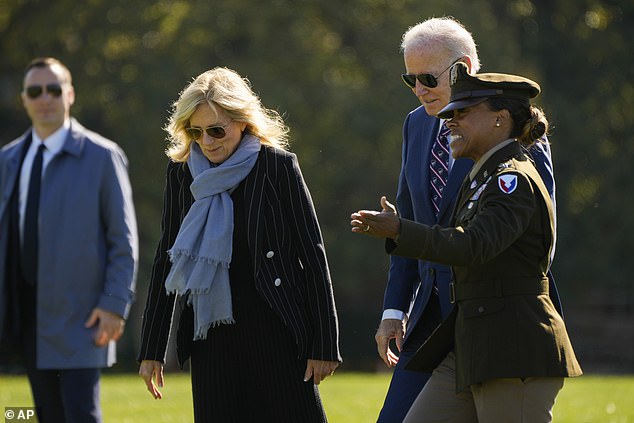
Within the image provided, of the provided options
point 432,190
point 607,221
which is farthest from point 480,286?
point 607,221

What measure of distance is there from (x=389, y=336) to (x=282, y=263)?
25.0 inches

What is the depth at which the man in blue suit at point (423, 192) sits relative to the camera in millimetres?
5121

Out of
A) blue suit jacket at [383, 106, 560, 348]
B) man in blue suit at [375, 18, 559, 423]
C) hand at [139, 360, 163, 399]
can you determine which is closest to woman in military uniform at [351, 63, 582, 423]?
blue suit jacket at [383, 106, 560, 348]

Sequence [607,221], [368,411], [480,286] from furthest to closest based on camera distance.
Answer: [607,221] < [368,411] < [480,286]

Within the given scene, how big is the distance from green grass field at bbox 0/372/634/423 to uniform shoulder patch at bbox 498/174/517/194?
18.3 ft

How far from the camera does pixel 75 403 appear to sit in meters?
6.63

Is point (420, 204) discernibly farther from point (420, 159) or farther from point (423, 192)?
point (420, 159)

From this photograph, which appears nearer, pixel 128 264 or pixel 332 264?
pixel 128 264

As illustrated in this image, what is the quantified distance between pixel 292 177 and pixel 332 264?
822 inches

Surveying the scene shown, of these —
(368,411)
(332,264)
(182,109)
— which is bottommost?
(332,264)

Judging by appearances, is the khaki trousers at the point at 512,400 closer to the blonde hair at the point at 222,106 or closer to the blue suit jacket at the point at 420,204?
the blue suit jacket at the point at 420,204

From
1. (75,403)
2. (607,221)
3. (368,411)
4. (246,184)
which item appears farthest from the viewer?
(607,221)

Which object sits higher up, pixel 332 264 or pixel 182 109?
pixel 182 109

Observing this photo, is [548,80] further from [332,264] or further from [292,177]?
[292,177]
